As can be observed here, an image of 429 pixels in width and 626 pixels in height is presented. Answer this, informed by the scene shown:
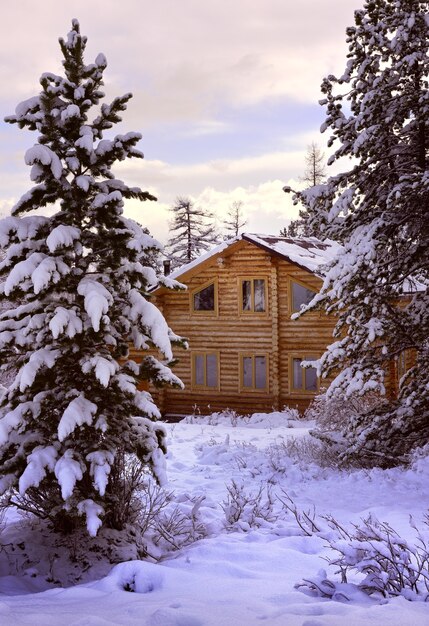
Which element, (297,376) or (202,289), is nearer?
(297,376)

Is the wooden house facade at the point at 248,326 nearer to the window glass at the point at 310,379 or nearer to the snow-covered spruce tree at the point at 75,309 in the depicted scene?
→ the window glass at the point at 310,379

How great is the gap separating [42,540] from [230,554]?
→ 2.34 m

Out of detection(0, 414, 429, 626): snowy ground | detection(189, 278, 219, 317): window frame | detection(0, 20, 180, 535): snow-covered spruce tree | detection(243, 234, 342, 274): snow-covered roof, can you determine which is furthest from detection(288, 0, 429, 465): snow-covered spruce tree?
detection(189, 278, 219, 317): window frame

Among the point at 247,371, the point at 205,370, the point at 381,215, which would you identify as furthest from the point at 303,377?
the point at 381,215

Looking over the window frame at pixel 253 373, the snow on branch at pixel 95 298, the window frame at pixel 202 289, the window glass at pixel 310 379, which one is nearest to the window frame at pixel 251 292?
the window frame at pixel 202 289

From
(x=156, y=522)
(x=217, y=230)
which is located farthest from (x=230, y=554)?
(x=217, y=230)

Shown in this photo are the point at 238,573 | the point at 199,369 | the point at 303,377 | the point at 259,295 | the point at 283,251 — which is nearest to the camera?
the point at 238,573

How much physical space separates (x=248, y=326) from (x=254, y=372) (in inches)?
83.6

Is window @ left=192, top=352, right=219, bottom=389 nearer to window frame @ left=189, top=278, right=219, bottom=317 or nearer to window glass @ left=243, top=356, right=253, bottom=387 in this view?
window glass @ left=243, top=356, right=253, bottom=387

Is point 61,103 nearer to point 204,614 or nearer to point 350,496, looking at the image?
point 204,614

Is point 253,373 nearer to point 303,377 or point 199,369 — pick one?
point 303,377

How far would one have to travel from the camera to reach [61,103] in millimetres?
6883

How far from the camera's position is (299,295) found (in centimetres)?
2439

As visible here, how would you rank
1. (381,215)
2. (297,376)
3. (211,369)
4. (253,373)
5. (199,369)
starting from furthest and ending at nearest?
(199,369), (211,369), (253,373), (297,376), (381,215)
